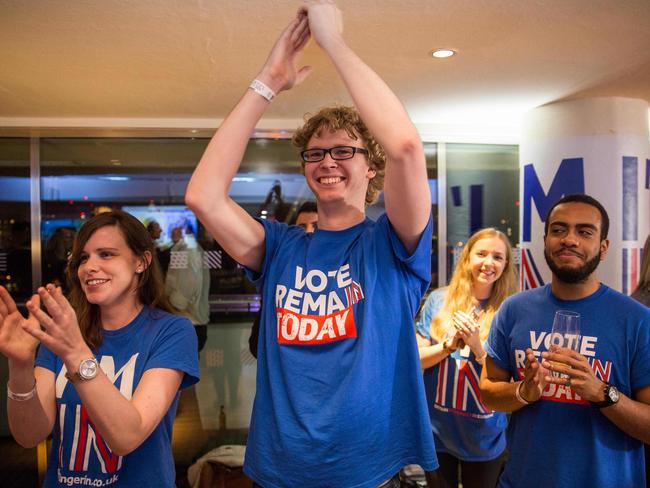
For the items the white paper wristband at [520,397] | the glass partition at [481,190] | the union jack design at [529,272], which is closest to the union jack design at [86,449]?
the white paper wristband at [520,397]

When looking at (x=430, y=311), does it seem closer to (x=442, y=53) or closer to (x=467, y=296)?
(x=467, y=296)

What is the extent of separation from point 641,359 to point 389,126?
1.20 metres

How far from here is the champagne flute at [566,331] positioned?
5.25 feet

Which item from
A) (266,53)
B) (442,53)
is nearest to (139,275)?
(266,53)

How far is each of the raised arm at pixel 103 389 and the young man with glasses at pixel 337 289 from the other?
1.03 ft

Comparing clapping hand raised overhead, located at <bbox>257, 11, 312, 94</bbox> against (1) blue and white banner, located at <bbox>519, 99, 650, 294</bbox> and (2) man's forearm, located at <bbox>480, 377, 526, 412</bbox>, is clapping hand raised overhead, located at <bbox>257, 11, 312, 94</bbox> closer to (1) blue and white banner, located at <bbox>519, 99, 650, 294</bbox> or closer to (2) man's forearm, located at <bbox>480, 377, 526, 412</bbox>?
(2) man's forearm, located at <bbox>480, 377, 526, 412</bbox>

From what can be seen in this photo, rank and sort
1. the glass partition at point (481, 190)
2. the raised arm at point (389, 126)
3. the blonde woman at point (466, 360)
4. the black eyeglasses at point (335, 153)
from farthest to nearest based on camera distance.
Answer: the glass partition at point (481, 190) → the blonde woman at point (466, 360) → the black eyeglasses at point (335, 153) → the raised arm at point (389, 126)

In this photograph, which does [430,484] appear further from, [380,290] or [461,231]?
[461,231]

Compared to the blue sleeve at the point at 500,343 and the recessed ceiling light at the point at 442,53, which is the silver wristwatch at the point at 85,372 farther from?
the recessed ceiling light at the point at 442,53

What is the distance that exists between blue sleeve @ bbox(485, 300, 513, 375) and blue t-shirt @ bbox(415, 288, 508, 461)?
1.96 ft

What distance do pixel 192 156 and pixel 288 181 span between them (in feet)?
2.82

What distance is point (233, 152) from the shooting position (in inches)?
51.7

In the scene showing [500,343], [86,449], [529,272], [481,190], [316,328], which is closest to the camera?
[316,328]

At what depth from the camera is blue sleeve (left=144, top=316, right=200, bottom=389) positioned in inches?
62.2
